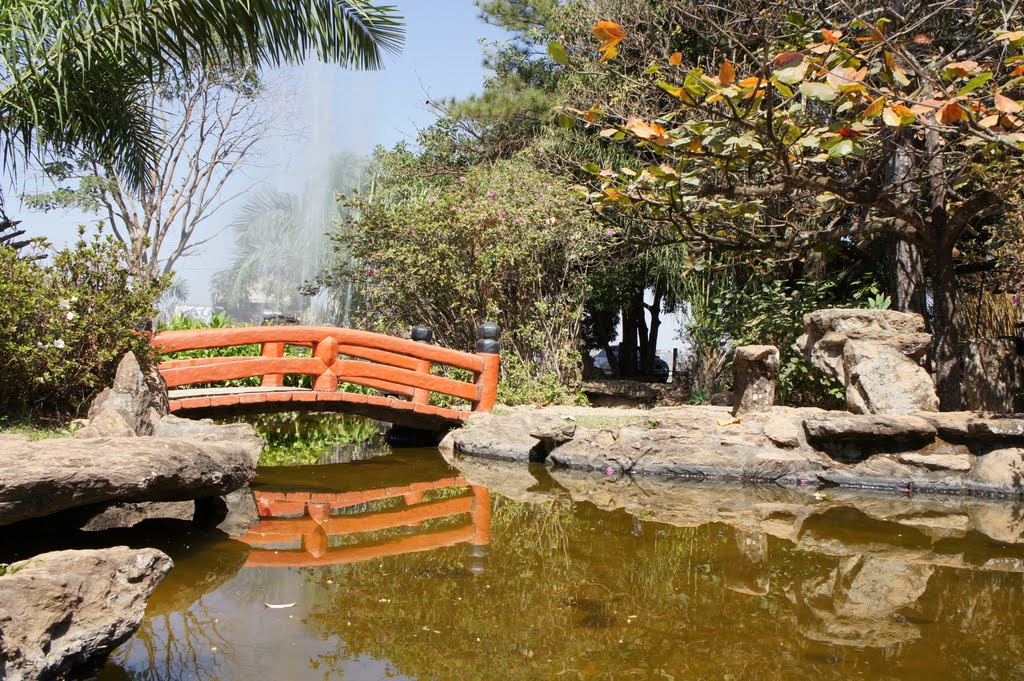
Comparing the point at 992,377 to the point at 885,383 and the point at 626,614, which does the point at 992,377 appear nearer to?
the point at 885,383

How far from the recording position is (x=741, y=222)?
33.6ft

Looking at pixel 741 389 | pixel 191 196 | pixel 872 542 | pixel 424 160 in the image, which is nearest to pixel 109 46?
pixel 741 389

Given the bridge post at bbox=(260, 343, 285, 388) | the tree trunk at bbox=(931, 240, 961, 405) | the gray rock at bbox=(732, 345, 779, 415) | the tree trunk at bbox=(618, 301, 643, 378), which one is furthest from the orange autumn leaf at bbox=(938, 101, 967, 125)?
the tree trunk at bbox=(618, 301, 643, 378)

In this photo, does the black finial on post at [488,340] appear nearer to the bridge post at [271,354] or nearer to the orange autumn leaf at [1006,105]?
the bridge post at [271,354]

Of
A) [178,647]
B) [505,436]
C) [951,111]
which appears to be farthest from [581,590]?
[505,436]

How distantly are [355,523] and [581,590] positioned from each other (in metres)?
2.01

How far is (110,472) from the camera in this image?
4059 millimetres

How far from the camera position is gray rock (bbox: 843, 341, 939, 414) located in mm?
7887

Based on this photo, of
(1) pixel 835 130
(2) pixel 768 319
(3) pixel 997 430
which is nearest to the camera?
(1) pixel 835 130

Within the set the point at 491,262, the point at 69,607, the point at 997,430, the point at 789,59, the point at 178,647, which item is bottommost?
the point at 178,647

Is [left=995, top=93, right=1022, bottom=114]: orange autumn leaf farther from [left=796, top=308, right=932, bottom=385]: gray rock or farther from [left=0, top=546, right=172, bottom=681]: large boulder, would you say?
[left=0, top=546, right=172, bottom=681]: large boulder

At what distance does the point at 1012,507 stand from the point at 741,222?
4.64 metres

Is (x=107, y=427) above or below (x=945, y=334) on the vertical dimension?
below

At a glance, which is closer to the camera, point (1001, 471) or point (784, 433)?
point (1001, 471)
